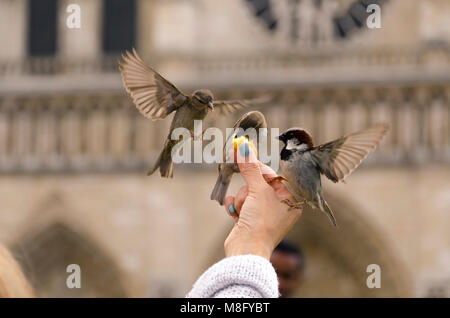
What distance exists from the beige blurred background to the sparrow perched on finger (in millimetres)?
7770

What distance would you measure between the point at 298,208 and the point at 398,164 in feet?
26.6

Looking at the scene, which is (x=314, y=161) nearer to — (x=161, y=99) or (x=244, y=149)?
(x=244, y=149)

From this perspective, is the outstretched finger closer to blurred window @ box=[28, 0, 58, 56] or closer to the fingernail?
the fingernail

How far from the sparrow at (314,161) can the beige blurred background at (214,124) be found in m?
7.73

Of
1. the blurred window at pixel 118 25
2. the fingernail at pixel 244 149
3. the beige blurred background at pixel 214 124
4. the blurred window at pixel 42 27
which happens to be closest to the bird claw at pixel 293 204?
the fingernail at pixel 244 149

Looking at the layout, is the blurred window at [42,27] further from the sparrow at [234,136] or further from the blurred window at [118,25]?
the sparrow at [234,136]

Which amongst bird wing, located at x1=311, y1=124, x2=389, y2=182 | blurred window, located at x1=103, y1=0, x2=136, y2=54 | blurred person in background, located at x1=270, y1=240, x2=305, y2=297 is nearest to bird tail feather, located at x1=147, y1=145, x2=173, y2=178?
bird wing, located at x1=311, y1=124, x2=389, y2=182

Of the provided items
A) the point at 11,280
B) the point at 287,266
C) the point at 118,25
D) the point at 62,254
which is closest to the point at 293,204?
the point at 11,280

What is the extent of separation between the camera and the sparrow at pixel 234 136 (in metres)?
1.34

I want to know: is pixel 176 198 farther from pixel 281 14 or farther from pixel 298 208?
pixel 298 208

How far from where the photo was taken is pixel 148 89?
1.39 meters

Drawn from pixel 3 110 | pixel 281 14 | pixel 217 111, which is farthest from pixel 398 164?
pixel 217 111

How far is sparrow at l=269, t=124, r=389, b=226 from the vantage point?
4.53 ft
